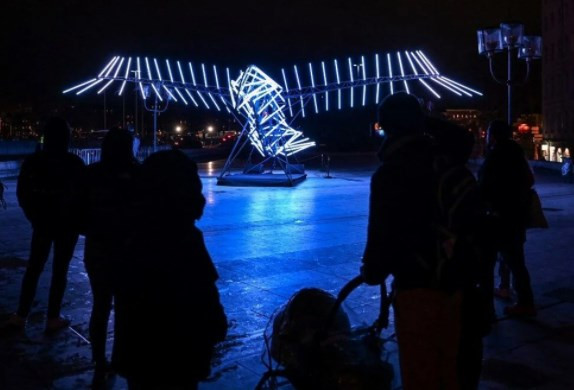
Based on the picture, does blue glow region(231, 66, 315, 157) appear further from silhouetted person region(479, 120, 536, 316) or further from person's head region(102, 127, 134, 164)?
person's head region(102, 127, 134, 164)

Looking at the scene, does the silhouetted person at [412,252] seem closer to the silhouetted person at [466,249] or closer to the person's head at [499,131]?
the silhouetted person at [466,249]

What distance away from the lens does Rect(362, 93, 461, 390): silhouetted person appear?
2625 mm

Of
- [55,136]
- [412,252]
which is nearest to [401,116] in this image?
[412,252]

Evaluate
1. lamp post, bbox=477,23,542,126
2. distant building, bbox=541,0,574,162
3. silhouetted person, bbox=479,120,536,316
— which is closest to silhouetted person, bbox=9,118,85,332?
silhouetted person, bbox=479,120,536,316

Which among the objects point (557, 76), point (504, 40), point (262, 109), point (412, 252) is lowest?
point (412, 252)

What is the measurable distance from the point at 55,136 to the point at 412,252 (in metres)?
3.33

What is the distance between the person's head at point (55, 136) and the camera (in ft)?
16.3

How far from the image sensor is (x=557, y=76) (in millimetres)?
61750

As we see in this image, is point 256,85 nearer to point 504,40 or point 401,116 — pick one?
point 504,40

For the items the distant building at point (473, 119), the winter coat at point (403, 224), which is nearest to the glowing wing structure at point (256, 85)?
the winter coat at point (403, 224)

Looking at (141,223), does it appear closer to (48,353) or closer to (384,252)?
(384,252)

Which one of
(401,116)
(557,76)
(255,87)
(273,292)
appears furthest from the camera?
(557,76)

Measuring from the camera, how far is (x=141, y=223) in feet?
8.48

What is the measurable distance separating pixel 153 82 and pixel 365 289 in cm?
1429
